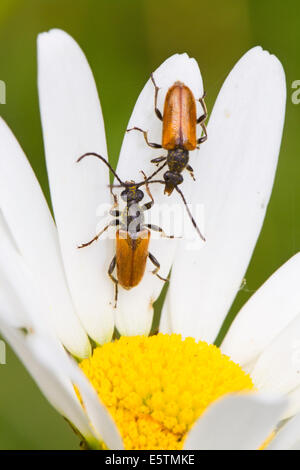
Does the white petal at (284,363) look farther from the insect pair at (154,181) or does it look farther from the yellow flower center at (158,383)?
the insect pair at (154,181)

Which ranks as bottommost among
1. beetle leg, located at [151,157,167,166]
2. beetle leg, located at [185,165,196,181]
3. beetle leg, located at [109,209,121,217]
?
beetle leg, located at [109,209,121,217]

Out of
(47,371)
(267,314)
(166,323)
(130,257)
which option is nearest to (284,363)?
(267,314)

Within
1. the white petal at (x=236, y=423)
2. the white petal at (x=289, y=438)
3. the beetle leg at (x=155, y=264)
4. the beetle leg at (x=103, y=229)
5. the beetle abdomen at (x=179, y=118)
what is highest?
the beetle abdomen at (x=179, y=118)

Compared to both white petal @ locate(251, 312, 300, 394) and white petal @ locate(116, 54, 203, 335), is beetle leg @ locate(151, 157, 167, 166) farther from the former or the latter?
white petal @ locate(251, 312, 300, 394)

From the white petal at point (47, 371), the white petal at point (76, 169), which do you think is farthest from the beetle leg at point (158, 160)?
the white petal at point (47, 371)

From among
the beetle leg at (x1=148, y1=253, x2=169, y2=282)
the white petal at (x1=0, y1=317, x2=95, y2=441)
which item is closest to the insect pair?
the beetle leg at (x1=148, y1=253, x2=169, y2=282)
